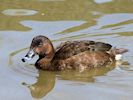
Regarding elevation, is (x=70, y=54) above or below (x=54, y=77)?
above

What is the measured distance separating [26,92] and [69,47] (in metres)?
1.40

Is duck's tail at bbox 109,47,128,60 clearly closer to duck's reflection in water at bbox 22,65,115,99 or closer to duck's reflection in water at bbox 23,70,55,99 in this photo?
duck's reflection in water at bbox 22,65,115,99

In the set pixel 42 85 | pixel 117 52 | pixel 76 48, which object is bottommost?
pixel 42 85

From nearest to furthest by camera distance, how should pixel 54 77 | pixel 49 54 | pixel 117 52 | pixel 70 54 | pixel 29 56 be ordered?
pixel 54 77 < pixel 29 56 < pixel 70 54 < pixel 49 54 < pixel 117 52

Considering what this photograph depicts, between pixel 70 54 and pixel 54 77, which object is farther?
pixel 70 54

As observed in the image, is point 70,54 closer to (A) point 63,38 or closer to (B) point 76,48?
(B) point 76,48

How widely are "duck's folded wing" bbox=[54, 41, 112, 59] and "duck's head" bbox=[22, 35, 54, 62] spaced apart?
0.47 ft

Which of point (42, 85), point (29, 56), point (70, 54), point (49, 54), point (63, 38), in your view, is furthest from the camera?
point (63, 38)

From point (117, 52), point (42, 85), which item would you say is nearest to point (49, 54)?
point (42, 85)

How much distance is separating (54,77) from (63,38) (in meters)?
1.76

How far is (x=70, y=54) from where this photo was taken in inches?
392

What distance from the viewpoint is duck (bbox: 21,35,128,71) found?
9.92m

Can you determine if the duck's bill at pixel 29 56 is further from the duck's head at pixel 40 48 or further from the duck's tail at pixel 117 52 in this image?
the duck's tail at pixel 117 52

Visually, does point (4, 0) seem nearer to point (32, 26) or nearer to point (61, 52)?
point (32, 26)
